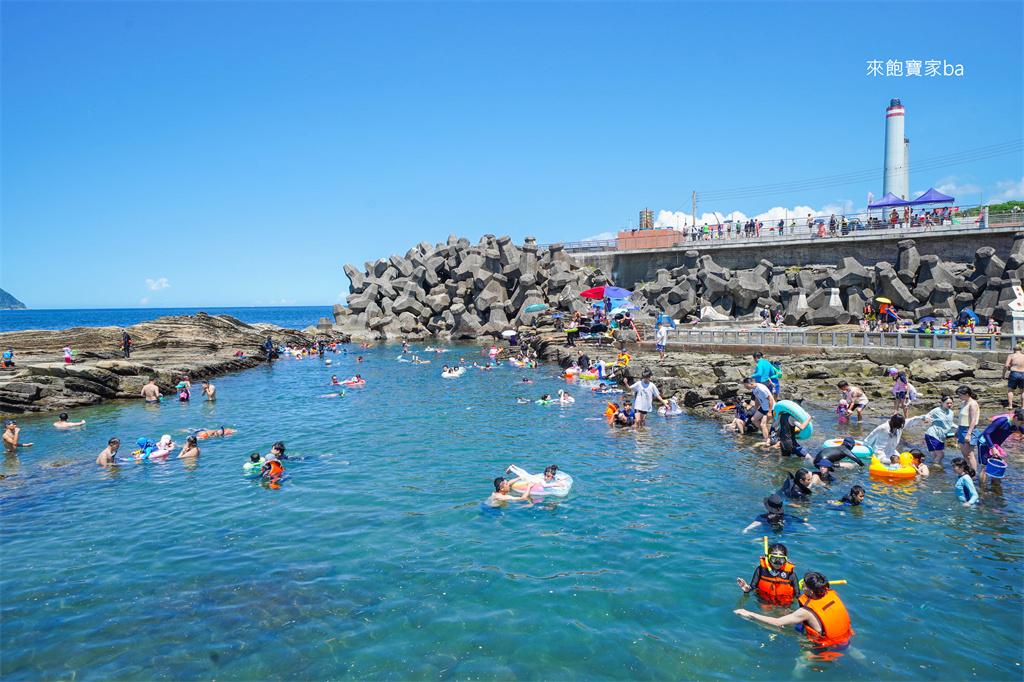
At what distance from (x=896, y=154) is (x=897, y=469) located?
192 ft

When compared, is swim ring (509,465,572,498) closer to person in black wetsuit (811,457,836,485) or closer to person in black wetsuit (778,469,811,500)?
person in black wetsuit (778,469,811,500)

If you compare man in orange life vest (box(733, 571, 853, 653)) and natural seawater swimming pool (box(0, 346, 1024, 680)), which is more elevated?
man in orange life vest (box(733, 571, 853, 653))

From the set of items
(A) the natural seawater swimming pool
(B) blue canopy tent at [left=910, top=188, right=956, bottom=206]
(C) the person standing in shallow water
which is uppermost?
(B) blue canopy tent at [left=910, top=188, right=956, bottom=206]

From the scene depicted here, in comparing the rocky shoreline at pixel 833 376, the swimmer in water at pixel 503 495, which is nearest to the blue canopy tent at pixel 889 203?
the rocky shoreline at pixel 833 376

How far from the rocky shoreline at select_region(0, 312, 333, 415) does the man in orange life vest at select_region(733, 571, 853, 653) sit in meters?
24.1

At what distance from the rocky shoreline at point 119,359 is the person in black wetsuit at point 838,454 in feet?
79.1

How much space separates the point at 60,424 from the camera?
18344 mm

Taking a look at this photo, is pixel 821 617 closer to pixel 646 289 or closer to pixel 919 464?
pixel 919 464

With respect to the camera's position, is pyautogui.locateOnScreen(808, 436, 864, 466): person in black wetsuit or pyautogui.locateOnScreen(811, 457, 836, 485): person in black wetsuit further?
pyautogui.locateOnScreen(808, 436, 864, 466): person in black wetsuit

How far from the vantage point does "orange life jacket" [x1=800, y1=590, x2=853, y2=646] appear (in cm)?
636

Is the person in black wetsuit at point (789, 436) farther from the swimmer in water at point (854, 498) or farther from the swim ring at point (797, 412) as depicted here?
the swimmer in water at point (854, 498)

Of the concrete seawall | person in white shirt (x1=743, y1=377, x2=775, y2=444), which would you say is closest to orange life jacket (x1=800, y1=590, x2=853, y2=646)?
person in white shirt (x1=743, y1=377, x2=775, y2=444)

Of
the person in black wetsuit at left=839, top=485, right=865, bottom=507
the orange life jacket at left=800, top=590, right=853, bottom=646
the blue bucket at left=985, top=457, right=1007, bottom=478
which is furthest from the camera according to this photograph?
the blue bucket at left=985, top=457, right=1007, bottom=478

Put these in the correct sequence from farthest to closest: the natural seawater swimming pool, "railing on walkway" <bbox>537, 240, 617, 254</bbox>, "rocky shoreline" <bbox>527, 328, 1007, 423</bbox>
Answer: "railing on walkway" <bbox>537, 240, 617, 254</bbox>
"rocky shoreline" <bbox>527, 328, 1007, 423</bbox>
the natural seawater swimming pool
